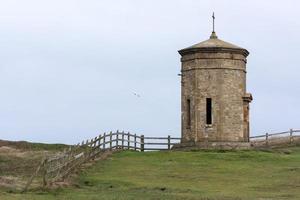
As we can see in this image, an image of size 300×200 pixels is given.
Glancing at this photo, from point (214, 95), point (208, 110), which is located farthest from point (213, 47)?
point (208, 110)

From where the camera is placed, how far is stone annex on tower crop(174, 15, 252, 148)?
133 ft

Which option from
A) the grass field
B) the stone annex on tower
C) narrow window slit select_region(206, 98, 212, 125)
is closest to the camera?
the grass field

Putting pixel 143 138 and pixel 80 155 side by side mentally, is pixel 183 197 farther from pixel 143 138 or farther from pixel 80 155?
pixel 143 138

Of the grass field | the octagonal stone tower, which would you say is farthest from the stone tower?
the grass field

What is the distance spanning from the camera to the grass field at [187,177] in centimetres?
2294

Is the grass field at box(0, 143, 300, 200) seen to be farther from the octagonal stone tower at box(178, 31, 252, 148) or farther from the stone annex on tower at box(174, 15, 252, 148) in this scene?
the octagonal stone tower at box(178, 31, 252, 148)

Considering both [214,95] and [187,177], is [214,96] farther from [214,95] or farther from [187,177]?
[187,177]

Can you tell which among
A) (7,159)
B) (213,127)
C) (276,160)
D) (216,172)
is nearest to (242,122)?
(213,127)

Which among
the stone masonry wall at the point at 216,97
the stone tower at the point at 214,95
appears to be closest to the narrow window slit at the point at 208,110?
the stone tower at the point at 214,95

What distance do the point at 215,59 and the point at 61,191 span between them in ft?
62.6

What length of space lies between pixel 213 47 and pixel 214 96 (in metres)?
2.81

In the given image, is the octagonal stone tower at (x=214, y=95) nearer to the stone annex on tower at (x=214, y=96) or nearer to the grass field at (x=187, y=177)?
the stone annex on tower at (x=214, y=96)

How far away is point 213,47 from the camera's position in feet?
133

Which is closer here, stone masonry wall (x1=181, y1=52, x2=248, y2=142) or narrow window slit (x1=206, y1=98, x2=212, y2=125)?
stone masonry wall (x1=181, y1=52, x2=248, y2=142)
